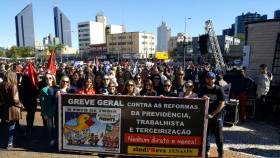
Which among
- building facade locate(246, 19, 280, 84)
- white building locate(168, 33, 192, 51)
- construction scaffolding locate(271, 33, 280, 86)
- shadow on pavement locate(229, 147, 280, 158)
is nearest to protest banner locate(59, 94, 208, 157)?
shadow on pavement locate(229, 147, 280, 158)

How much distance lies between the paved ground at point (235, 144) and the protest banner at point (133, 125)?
1.56 ft

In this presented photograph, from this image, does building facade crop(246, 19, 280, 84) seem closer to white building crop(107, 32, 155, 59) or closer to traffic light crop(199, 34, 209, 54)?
traffic light crop(199, 34, 209, 54)

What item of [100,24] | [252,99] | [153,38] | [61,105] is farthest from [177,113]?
[100,24]

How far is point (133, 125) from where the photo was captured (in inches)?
245

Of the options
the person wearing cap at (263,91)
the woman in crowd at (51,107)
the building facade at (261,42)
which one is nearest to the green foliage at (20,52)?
the building facade at (261,42)

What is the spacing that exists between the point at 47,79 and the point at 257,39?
373 inches

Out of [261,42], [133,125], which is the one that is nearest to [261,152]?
[133,125]

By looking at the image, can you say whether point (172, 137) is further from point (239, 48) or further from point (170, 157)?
point (239, 48)

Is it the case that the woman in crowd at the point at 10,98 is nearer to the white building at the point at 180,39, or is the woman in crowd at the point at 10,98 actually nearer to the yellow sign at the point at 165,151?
the yellow sign at the point at 165,151

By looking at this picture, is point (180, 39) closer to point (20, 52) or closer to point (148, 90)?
point (20, 52)

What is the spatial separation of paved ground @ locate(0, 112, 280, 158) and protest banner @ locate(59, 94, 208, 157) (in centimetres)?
47

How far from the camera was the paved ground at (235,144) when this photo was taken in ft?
21.9

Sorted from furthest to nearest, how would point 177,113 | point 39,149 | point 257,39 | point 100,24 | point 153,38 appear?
1. point 100,24
2. point 153,38
3. point 257,39
4. point 39,149
5. point 177,113

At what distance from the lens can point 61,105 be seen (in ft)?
20.8
